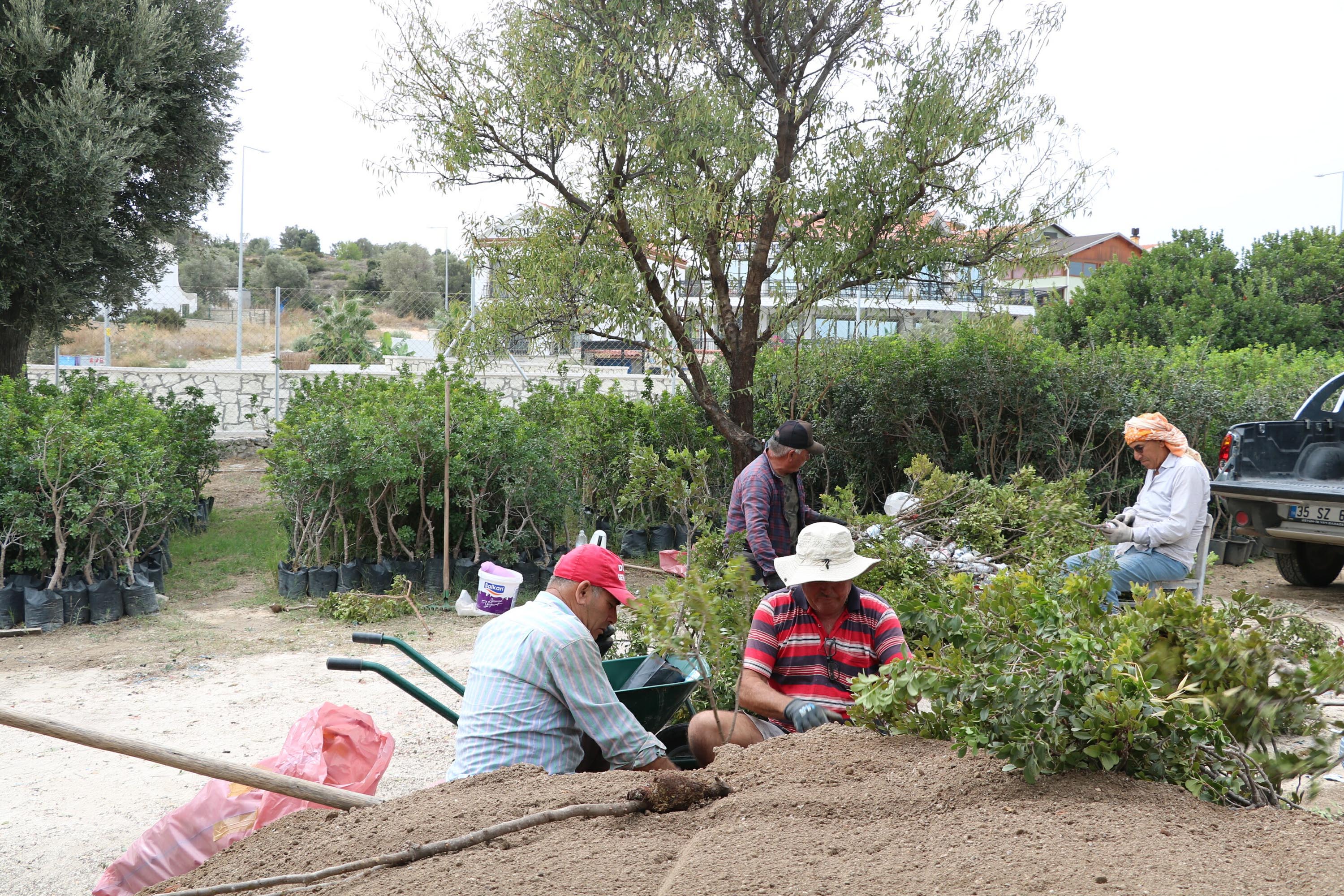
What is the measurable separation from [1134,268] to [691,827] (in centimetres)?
2519

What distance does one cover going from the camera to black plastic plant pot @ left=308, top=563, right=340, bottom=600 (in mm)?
8062

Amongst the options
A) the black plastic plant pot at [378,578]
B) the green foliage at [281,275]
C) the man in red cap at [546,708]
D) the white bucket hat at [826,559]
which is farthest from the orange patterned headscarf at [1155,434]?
the green foliage at [281,275]

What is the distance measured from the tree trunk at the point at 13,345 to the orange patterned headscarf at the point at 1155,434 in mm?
11666

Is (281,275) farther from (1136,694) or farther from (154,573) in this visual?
(1136,694)

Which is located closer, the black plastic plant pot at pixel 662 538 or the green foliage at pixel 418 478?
the green foliage at pixel 418 478

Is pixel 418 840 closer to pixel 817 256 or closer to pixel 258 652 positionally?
pixel 258 652

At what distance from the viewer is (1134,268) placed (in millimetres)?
23938

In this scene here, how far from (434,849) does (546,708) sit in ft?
2.76

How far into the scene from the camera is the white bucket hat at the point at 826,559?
345 cm

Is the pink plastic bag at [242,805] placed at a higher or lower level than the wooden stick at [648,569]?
lower

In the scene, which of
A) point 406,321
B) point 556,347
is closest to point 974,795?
point 556,347

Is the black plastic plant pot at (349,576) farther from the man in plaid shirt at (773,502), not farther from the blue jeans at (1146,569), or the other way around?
the blue jeans at (1146,569)

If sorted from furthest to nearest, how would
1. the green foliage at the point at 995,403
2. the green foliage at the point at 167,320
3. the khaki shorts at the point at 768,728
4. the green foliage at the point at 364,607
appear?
1. the green foliage at the point at 167,320
2. the green foliage at the point at 995,403
3. the green foliage at the point at 364,607
4. the khaki shorts at the point at 768,728

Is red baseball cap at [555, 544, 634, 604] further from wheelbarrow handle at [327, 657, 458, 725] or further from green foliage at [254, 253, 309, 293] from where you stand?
green foliage at [254, 253, 309, 293]
